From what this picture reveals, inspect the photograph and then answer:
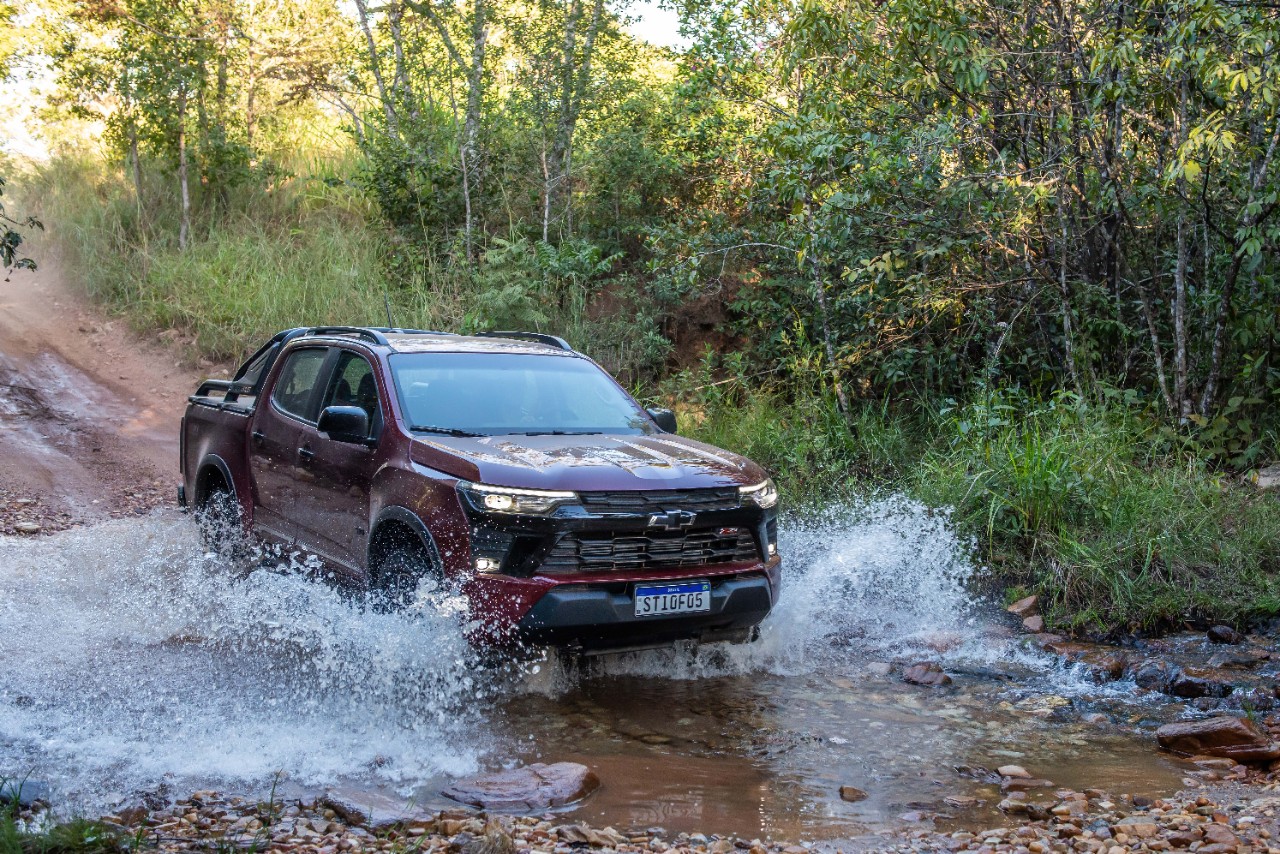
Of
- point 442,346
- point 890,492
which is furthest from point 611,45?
point 442,346

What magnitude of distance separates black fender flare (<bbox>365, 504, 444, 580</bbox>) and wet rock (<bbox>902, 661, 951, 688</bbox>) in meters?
2.62

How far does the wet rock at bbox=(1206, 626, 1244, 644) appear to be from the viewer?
21.8 feet

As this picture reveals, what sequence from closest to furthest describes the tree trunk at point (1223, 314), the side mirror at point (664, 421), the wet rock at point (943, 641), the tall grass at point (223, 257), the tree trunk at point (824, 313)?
1. the side mirror at point (664, 421)
2. the wet rock at point (943, 641)
3. the tree trunk at point (1223, 314)
4. the tree trunk at point (824, 313)
5. the tall grass at point (223, 257)

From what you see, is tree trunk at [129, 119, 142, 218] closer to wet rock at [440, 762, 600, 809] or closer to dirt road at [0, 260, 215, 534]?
dirt road at [0, 260, 215, 534]

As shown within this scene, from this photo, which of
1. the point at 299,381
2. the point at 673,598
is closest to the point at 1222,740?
the point at 673,598

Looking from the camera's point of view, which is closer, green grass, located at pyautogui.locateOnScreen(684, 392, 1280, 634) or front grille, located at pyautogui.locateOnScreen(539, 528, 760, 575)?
front grille, located at pyautogui.locateOnScreen(539, 528, 760, 575)

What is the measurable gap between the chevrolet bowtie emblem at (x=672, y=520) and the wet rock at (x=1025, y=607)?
9.60 ft

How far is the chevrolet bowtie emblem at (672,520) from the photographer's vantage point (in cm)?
508

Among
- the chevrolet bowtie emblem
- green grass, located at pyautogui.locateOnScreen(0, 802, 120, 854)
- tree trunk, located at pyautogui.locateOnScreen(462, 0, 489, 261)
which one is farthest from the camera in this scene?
tree trunk, located at pyautogui.locateOnScreen(462, 0, 489, 261)

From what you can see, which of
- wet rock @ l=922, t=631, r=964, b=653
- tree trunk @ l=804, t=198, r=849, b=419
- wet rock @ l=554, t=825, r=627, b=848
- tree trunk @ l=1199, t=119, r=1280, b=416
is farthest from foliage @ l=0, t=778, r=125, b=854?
tree trunk @ l=1199, t=119, r=1280, b=416

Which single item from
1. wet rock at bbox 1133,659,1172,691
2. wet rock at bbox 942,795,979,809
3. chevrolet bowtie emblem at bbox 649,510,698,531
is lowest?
wet rock at bbox 1133,659,1172,691

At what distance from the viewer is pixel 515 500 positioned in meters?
4.94

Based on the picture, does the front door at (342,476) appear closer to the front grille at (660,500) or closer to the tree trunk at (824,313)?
the front grille at (660,500)

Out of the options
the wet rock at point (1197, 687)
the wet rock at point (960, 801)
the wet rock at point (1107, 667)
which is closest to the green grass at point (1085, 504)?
the wet rock at point (1107, 667)
